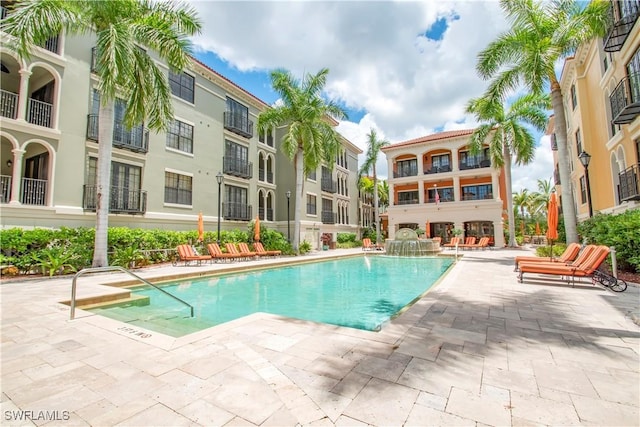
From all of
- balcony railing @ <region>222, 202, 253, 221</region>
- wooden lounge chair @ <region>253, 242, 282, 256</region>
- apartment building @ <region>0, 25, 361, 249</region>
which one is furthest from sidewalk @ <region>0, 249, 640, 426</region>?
balcony railing @ <region>222, 202, 253, 221</region>

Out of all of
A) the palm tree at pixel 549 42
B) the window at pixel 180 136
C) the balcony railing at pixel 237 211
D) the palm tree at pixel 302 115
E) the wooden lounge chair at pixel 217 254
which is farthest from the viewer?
the balcony railing at pixel 237 211

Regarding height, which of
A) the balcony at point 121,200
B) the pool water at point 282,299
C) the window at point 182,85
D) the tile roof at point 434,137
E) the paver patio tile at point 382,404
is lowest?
the pool water at point 282,299

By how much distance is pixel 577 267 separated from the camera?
8352mm

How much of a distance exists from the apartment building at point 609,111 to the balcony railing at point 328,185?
1994 centimetres

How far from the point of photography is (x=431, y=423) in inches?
94.2

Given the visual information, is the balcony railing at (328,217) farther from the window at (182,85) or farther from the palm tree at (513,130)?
the window at (182,85)

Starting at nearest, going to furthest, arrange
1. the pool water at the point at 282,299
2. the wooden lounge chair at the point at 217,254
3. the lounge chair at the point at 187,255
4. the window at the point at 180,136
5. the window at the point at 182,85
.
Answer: the pool water at the point at 282,299
the lounge chair at the point at 187,255
the wooden lounge chair at the point at 217,254
the window at the point at 180,136
the window at the point at 182,85

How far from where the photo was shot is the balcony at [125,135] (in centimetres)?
1452

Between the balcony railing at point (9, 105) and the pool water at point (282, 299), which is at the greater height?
the balcony railing at point (9, 105)

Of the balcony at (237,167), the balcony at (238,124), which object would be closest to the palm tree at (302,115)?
the balcony at (238,124)

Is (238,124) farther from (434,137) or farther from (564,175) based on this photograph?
(434,137)

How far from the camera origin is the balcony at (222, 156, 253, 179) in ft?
73.6

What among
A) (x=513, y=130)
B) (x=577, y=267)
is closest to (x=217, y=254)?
(x=577, y=267)

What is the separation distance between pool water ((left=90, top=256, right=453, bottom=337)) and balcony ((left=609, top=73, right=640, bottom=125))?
389 inches
